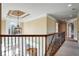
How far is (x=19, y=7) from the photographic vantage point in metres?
2.44

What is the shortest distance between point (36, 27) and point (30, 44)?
292 mm

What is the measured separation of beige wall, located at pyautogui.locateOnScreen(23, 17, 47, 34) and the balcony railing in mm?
82

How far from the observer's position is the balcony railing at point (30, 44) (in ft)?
7.99

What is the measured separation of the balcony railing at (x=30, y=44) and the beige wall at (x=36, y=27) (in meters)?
0.08

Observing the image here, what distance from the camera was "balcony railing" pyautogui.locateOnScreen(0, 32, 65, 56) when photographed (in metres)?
2.44

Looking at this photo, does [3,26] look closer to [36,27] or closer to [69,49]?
[36,27]

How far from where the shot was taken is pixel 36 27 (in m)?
2.43

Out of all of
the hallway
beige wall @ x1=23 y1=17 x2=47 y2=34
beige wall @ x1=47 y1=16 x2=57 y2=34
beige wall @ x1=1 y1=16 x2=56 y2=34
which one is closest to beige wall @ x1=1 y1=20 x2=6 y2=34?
beige wall @ x1=1 y1=16 x2=56 y2=34

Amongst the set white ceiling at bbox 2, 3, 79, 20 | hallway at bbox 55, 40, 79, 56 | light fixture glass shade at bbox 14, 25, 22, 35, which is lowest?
hallway at bbox 55, 40, 79, 56

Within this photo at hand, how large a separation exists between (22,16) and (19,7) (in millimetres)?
151

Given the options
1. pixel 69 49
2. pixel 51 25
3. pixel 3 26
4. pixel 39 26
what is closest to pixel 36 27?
pixel 39 26

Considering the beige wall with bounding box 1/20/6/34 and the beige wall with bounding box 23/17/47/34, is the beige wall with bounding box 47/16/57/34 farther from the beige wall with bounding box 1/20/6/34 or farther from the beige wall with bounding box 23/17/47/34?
the beige wall with bounding box 1/20/6/34

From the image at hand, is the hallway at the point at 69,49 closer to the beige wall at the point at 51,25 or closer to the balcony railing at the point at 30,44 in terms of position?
the balcony railing at the point at 30,44

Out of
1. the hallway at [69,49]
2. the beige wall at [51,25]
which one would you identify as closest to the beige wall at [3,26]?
the beige wall at [51,25]
